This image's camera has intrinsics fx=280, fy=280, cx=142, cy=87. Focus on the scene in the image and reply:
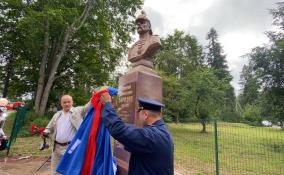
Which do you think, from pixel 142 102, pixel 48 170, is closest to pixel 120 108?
pixel 142 102

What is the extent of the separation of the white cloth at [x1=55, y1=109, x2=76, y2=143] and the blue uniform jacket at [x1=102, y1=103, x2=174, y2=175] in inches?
109

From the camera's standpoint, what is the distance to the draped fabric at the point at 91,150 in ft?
12.8

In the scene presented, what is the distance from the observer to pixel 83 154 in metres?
3.92

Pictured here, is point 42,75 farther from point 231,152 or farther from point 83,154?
point 83,154

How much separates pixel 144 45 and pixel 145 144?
3.87 metres

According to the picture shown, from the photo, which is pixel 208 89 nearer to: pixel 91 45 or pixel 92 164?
pixel 91 45

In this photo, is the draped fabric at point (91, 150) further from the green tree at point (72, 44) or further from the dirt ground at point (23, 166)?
the green tree at point (72, 44)

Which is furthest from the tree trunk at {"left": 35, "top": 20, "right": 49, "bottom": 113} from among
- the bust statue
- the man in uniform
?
the man in uniform

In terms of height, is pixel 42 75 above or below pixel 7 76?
below

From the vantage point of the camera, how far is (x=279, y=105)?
73.5 ft

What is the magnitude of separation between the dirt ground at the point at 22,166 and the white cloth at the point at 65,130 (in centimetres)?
311

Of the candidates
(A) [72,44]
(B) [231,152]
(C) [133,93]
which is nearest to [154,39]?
(C) [133,93]

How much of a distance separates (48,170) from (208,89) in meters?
20.2

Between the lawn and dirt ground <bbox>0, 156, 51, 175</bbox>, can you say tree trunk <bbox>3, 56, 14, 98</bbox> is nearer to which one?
the lawn
